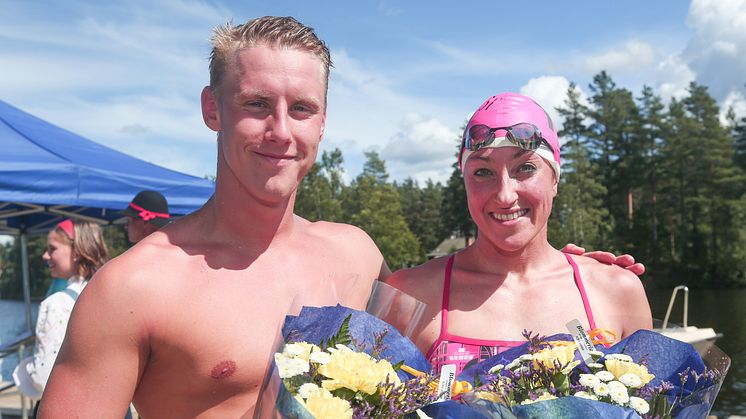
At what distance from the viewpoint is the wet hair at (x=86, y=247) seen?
16.3 feet

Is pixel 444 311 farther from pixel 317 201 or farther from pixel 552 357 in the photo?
pixel 317 201

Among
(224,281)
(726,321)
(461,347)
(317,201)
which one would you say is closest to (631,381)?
(461,347)

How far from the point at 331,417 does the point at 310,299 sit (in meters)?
0.77

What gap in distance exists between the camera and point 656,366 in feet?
5.88

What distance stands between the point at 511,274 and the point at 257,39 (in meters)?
1.44

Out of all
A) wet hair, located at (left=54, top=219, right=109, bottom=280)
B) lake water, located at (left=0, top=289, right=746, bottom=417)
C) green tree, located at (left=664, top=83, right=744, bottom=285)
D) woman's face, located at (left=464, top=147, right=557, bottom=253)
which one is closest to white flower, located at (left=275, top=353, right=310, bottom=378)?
woman's face, located at (left=464, top=147, right=557, bottom=253)

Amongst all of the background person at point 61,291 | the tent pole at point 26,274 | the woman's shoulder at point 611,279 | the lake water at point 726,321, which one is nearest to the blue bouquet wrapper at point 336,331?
the woman's shoulder at point 611,279

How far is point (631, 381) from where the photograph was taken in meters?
1.59

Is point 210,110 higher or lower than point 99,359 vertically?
higher

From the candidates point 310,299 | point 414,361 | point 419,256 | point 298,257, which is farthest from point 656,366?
point 419,256

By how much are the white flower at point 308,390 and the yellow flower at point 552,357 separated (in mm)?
593

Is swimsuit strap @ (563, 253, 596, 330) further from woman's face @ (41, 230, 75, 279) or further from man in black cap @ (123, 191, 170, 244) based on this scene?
woman's face @ (41, 230, 75, 279)

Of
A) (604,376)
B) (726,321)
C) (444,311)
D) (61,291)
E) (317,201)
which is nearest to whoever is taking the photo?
(604,376)

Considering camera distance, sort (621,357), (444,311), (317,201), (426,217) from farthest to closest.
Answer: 1. (426,217)
2. (317,201)
3. (444,311)
4. (621,357)
